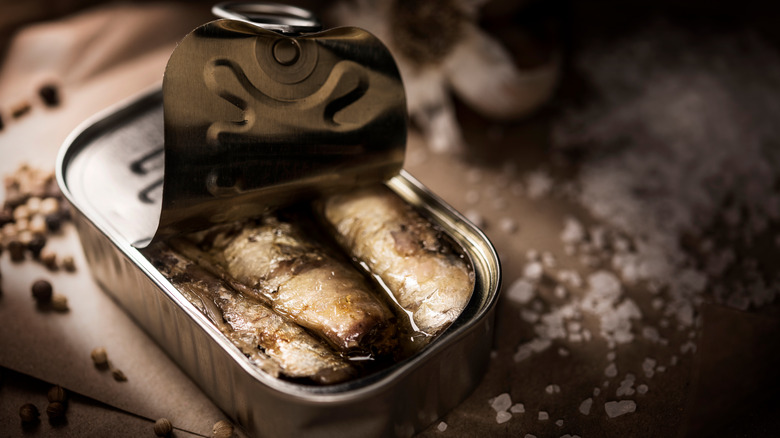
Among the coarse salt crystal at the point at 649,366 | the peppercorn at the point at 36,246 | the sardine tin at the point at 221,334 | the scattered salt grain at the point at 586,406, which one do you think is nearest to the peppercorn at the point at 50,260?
the peppercorn at the point at 36,246

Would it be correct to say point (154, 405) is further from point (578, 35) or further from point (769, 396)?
point (578, 35)

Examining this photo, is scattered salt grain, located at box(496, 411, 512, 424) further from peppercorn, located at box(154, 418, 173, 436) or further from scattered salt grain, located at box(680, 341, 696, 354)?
peppercorn, located at box(154, 418, 173, 436)

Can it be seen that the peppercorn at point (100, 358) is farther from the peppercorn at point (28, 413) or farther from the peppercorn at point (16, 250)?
Answer: the peppercorn at point (16, 250)

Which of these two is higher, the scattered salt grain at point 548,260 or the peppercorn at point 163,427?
the scattered salt grain at point 548,260

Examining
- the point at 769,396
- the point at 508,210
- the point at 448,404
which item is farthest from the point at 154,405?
the point at 769,396

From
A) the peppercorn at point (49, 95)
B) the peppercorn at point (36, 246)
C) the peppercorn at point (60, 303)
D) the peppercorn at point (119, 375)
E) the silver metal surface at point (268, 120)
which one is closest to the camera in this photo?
the silver metal surface at point (268, 120)

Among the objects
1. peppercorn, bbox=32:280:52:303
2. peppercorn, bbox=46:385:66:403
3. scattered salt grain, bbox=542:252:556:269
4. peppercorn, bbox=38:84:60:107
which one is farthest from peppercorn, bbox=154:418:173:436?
peppercorn, bbox=38:84:60:107
